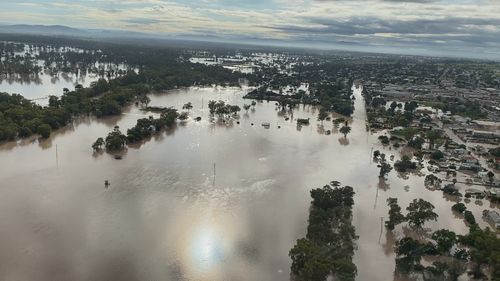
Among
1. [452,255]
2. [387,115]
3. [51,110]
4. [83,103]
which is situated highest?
[83,103]

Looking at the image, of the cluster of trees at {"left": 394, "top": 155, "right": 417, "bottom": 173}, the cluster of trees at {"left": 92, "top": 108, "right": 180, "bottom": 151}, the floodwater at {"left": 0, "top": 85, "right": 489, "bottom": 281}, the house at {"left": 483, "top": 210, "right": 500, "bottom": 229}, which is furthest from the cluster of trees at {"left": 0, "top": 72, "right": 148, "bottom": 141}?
the house at {"left": 483, "top": 210, "right": 500, "bottom": 229}

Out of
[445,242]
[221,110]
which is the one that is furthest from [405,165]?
[221,110]

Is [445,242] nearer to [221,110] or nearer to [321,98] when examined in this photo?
[221,110]

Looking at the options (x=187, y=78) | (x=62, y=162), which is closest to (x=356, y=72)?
(x=187, y=78)

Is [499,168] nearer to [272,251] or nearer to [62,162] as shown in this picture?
[272,251]

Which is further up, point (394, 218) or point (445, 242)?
point (394, 218)

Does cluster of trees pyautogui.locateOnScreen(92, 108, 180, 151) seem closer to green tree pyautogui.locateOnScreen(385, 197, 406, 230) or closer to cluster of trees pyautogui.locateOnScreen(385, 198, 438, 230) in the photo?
green tree pyautogui.locateOnScreen(385, 197, 406, 230)

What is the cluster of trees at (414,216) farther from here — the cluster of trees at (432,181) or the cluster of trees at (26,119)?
the cluster of trees at (26,119)
